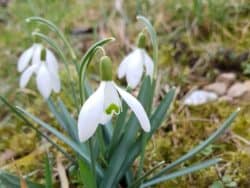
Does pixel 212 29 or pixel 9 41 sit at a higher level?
pixel 9 41

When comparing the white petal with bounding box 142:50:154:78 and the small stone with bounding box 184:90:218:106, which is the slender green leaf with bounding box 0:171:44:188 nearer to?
the white petal with bounding box 142:50:154:78

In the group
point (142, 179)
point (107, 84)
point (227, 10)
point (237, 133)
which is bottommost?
point (237, 133)

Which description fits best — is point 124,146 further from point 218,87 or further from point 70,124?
point 218,87

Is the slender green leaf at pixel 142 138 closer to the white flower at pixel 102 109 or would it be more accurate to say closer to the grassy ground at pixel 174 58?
the grassy ground at pixel 174 58

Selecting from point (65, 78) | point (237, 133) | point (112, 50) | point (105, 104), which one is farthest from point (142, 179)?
point (112, 50)

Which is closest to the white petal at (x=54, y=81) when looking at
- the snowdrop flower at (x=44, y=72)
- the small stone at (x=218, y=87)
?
the snowdrop flower at (x=44, y=72)

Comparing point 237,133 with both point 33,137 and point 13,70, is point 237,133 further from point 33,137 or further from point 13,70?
point 13,70
